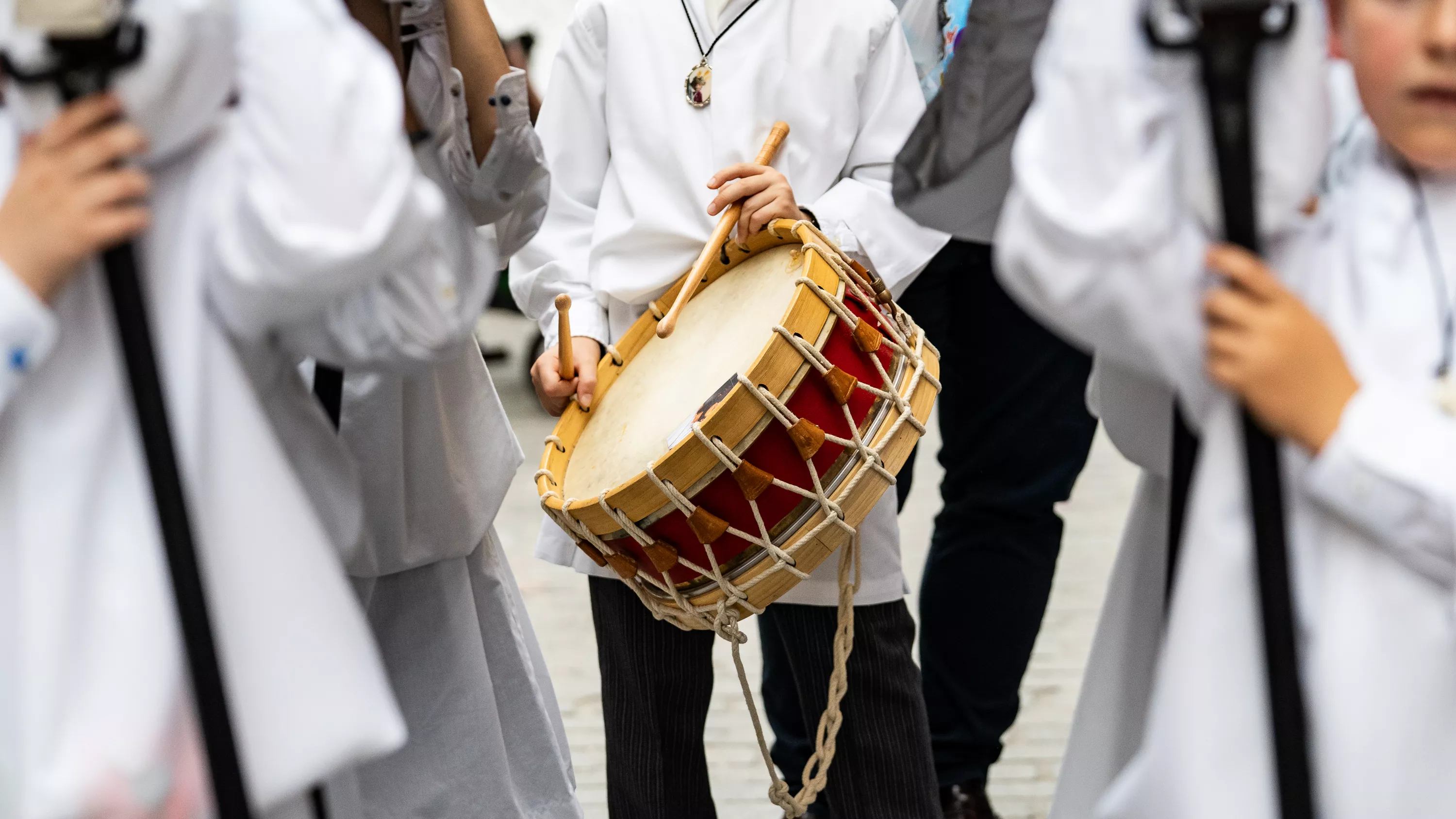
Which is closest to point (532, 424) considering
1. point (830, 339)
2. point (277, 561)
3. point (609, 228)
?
point (609, 228)

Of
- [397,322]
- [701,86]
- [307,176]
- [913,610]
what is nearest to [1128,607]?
[397,322]

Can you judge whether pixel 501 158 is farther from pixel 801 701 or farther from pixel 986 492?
pixel 986 492

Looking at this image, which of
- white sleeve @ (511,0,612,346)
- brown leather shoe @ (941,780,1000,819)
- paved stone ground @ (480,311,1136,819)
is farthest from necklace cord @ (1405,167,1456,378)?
paved stone ground @ (480,311,1136,819)

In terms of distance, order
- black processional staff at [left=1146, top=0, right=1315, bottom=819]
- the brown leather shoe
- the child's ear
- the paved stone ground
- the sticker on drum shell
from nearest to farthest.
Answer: black processional staff at [left=1146, top=0, right=1315, bottom=819], the child's ear, the sticker on drum shell, the brown leather shoe, the paved stone ground

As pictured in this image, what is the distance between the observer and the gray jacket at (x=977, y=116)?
4.23 feet

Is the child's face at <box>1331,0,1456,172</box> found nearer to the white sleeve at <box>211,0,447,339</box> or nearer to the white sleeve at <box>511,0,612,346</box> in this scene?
the white sleeve at <box>211,0,447,339</box>

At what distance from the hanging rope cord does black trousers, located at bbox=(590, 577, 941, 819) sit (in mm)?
97

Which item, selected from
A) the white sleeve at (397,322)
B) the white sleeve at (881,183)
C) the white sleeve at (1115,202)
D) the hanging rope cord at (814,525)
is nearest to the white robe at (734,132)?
the white sleeve at (881,183)

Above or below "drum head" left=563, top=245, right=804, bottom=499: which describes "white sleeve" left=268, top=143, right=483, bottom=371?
above

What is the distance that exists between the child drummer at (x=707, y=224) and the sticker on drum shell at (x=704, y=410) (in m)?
0.27

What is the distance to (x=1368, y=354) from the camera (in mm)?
1029

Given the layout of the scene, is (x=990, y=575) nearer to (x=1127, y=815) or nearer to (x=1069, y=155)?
(x=1127, y=815)

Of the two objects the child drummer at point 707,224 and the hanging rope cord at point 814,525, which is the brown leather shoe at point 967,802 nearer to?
the child drummer at point 707,224

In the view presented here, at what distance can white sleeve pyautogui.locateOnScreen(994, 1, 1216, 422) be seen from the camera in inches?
39.3
